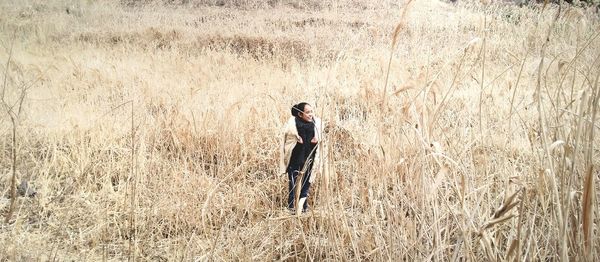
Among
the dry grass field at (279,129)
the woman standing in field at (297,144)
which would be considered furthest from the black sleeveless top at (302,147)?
the dry grass field at (279,129)

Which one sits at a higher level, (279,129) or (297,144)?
(297,144)

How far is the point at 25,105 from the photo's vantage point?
3824 mm

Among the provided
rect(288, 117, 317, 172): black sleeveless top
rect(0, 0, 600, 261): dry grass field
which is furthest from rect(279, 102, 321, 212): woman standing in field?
rect(0, 0, 600, 261): dry grass field

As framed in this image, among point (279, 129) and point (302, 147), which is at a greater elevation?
point (302, 147)

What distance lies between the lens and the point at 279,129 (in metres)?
3.14

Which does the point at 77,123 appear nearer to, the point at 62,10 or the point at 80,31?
the point at 80,31

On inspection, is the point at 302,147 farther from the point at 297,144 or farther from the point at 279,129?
the point at 279,129

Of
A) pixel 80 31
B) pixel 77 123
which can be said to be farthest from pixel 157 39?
pixel 77 123

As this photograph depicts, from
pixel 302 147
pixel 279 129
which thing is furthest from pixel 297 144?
pixel 279 129

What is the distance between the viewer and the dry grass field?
87 centimetres

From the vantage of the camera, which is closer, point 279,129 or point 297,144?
point 297,144

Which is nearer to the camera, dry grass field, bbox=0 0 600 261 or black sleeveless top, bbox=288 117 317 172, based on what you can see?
dry grass field, bbox=0 0 600 261

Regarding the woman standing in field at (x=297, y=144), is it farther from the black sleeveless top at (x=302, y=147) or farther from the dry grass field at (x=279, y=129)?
the dry grass field at (x=279, y=129)

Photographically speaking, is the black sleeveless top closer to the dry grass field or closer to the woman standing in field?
the woman standing in field
